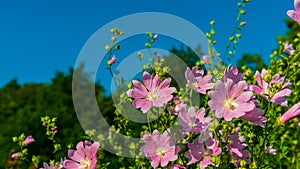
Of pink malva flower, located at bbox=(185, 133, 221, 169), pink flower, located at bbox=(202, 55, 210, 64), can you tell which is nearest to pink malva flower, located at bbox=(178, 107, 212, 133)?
pink malva flower, located at bbox=(185, 133, 221, 169)

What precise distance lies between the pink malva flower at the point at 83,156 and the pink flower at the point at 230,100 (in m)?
0.48

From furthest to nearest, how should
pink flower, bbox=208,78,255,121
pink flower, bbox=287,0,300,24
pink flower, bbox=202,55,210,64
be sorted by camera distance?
pink flower, bbox=202,55,210,64 → pink flower, bbox=287,0,300,24 → pink flower, bbox=208,78,255,121

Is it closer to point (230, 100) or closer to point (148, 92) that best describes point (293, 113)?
point (230, 100)

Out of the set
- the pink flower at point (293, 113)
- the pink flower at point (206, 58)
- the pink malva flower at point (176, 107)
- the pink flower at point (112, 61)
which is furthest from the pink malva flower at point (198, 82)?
the pink flower at point (206, 58)

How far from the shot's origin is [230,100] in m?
1.50

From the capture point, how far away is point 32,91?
23.0m

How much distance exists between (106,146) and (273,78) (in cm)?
109

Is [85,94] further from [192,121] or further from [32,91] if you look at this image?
[32,91]

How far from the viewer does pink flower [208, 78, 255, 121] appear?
1465 millimetres

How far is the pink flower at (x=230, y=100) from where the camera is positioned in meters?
1.46

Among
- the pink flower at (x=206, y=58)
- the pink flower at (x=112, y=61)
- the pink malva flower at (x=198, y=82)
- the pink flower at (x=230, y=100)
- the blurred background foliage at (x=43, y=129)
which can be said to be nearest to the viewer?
the pink flower at (x=230, y=100)

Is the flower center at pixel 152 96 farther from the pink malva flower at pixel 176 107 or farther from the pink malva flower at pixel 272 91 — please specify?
the pink malva flower at pixel 272 91

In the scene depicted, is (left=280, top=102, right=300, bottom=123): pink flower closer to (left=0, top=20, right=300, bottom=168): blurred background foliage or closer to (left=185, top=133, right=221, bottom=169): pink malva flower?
(left=185, top=133, right=221, bottom=169): pink malva flower

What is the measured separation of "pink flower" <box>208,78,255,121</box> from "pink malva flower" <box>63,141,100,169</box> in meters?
0.48
